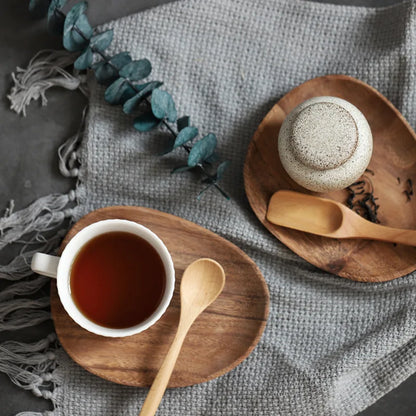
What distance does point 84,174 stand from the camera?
946 millimetres

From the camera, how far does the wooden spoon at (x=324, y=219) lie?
86 centimetres

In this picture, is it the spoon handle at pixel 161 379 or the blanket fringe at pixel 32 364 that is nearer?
the spoon handle at pixel 161 379

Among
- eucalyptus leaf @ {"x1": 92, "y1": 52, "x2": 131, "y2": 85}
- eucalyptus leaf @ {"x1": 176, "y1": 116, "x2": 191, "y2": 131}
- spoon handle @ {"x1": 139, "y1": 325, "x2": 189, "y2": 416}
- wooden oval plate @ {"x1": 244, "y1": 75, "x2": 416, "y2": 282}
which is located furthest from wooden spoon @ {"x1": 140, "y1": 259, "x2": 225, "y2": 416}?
eucalyptus leaf @ {"x1": 92, "y1": 52, "x2": 131, "y2": 85}

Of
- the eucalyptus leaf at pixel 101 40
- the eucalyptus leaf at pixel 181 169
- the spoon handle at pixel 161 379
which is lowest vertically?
the spoon handle at pixel 161 379

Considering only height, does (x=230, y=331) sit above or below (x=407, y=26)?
below

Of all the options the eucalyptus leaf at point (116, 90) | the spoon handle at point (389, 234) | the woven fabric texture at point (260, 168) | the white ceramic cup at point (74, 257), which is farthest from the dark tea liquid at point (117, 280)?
the spoon handle at point (389, 234)

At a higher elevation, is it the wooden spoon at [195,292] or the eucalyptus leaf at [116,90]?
the eucalyptus leaf at [116,90]

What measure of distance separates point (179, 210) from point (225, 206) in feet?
0.27

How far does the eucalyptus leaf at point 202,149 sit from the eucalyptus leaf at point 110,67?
18 centimetres

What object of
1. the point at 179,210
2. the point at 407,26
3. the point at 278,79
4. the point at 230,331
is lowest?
the point at 230,331

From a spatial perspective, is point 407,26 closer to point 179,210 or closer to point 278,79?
point 278,79

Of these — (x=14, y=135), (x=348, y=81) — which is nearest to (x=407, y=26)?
(x=348, y=81)

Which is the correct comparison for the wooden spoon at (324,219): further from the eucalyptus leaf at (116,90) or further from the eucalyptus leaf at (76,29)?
the eucalyptus leaf at (76,29)

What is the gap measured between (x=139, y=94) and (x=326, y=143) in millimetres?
316
